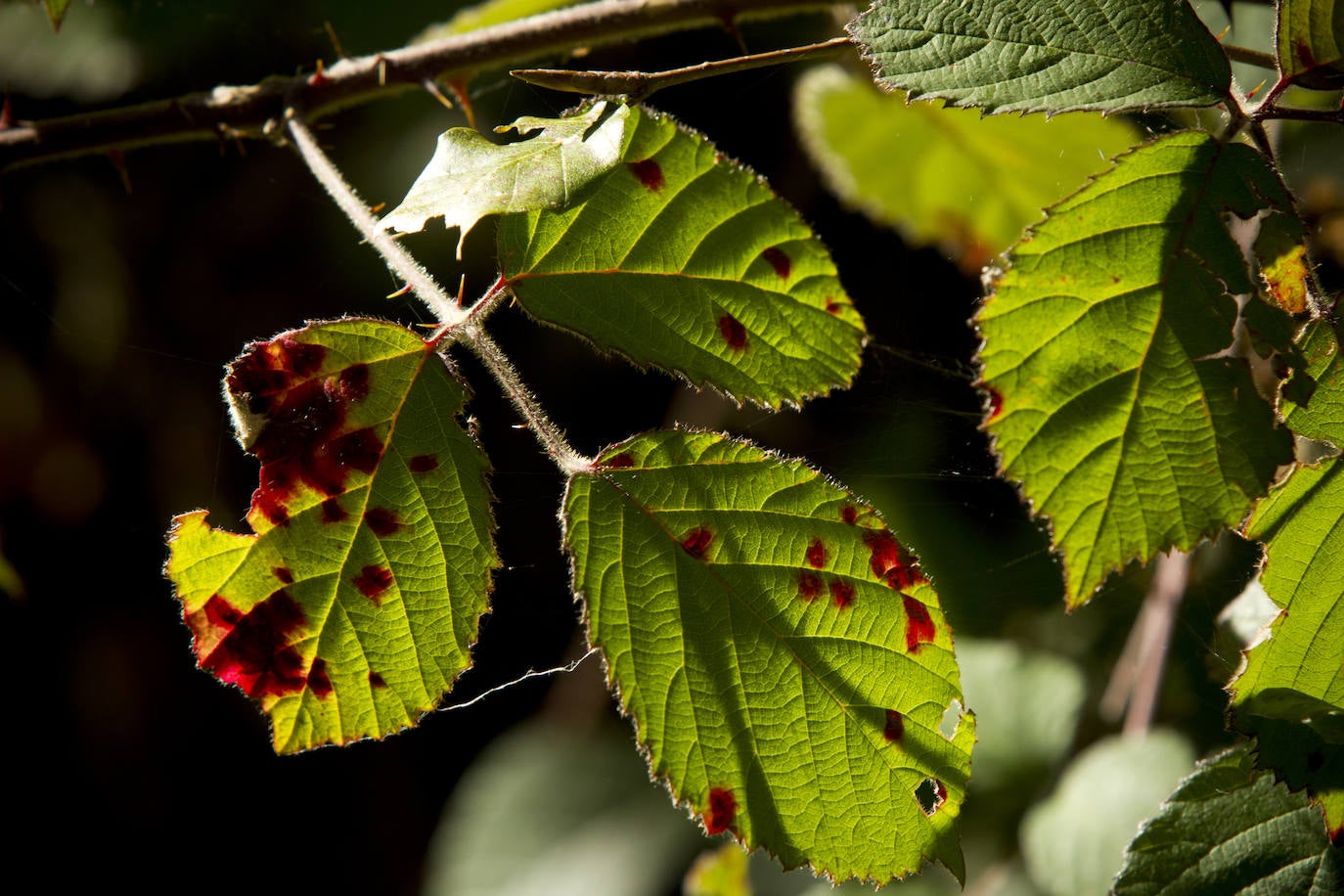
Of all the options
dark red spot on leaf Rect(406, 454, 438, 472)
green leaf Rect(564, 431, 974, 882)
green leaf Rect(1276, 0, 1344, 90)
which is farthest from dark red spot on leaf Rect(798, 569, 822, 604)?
green leaf Rect(1276, 0, 1344, 90)

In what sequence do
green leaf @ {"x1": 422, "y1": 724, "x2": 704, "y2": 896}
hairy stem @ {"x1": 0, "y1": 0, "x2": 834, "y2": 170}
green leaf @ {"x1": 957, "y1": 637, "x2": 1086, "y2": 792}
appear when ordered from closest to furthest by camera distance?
hairy stem @ {"x1": 0, "y1": 0, "x2": 834, "y2": 170} < green leaf @ {"x1": 957, "y1": 637, "x2": 1086, "y2": 792} < green leaf @ {"x1": 422, "y1": 724, "x2": 704, "y2": 896}

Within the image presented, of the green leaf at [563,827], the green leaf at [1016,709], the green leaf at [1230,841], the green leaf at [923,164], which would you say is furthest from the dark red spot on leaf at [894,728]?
the green leaf at [563,827]

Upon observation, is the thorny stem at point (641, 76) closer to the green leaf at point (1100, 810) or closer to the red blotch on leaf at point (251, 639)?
the red blotch on leaf at point (251, 639)

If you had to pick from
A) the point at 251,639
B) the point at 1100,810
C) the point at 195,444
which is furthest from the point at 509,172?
the point at 195,444

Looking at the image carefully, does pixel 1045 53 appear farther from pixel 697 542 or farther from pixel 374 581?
pixel 374 581

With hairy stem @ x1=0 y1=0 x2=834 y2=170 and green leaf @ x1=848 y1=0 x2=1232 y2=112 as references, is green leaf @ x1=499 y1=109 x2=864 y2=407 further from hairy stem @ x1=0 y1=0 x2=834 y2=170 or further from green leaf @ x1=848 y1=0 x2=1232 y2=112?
hairy stem @ x1=0 y1=0 x2=834 y2=170
